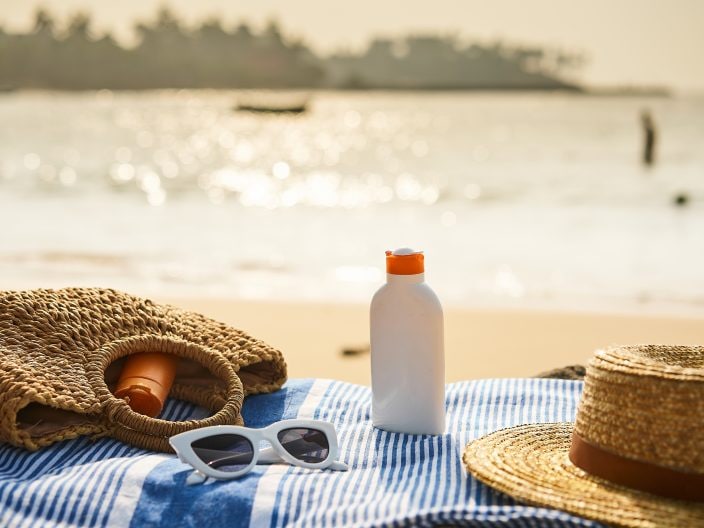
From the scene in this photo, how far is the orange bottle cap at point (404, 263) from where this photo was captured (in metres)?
2.65

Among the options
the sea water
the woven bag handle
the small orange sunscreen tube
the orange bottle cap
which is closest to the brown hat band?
the orange bottle cap

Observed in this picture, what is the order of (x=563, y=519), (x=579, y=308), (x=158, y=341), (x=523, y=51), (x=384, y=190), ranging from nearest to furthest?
(x=563, y=519) < (x=158, y=341) < (x=579, y=308) < (x=384, y=190) < (x=523, y=51)

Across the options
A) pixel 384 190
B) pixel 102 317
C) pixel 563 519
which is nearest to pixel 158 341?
pixel 102 317

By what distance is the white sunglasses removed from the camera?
7.61 ft

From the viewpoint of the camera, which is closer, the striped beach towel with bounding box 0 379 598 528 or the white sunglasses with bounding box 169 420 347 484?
the striped beach towel with bounding box 0 379 598 528

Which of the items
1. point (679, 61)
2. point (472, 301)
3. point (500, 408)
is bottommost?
point (472, 301)

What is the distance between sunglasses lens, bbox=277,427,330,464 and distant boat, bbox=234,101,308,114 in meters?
41.5

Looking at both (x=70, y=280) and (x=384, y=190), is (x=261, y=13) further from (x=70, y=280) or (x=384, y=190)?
(x=70, y=280)

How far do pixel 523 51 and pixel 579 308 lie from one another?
125 ft

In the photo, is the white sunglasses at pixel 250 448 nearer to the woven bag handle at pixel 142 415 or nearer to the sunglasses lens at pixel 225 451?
the sunglasses lens at pixel 225 451

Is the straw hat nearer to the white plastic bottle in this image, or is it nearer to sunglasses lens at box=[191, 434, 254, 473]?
the white plastic bottle

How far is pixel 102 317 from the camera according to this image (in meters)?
2.88

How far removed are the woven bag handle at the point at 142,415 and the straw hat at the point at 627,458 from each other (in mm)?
690

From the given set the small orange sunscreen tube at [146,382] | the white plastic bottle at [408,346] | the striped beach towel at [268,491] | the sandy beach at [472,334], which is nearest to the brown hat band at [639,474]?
the striped beach towel at [268,491]
